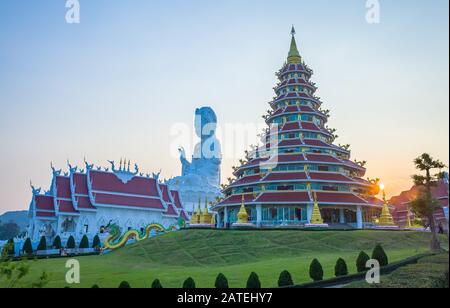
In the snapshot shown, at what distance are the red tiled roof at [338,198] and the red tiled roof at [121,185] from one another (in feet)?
112

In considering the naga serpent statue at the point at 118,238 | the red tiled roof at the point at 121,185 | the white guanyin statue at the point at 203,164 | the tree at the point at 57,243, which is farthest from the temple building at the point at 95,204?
the white guanyin statue at the point at 203,164

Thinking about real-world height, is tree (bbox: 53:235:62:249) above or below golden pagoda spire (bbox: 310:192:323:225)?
below

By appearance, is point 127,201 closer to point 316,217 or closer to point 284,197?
point 284,197

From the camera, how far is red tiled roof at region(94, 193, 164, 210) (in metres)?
62.3

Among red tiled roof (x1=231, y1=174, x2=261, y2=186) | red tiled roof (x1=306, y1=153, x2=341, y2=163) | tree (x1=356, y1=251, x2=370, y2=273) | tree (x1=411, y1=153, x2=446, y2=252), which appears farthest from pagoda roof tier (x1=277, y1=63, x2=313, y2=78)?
tree (x1=356, y1=251, x2=370, y2=273)

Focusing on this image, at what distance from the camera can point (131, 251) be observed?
4500 cm

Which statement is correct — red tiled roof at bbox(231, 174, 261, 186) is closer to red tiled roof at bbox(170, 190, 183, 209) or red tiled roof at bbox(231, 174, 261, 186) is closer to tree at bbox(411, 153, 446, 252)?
tree at bbox(411, 153, 446, 252)

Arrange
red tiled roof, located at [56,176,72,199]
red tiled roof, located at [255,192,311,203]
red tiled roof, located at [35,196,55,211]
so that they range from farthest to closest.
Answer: red tiled roof, located at [56,176,72,199]
red tiled roof, located at [35,196,55,211]
red tiled roof, located at [255,192,311,203]

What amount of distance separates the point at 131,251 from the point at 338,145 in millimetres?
33053

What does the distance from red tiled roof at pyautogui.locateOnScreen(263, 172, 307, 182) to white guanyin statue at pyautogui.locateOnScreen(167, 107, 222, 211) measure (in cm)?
7179

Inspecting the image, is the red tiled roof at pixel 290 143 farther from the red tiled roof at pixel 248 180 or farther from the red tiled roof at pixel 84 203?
the red tiled roof at pixel 84 203

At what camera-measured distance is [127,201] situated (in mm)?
A: 65188
